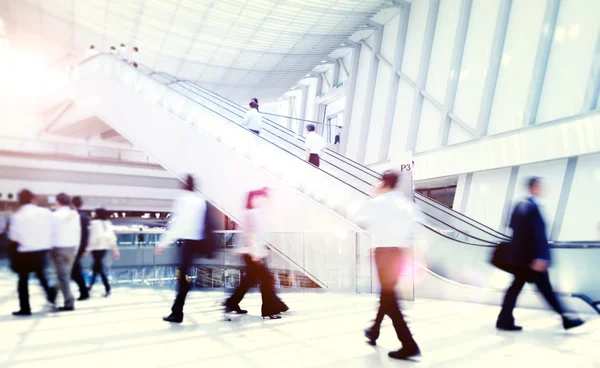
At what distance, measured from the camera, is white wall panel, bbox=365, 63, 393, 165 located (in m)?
21.0

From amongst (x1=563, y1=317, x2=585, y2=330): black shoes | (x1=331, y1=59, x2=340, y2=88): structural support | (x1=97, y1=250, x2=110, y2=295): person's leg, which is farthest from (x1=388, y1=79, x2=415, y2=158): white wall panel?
(x1=563, y1=317, x2=585, y2=330): black shoes

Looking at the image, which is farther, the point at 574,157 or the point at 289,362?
the point at 574,157

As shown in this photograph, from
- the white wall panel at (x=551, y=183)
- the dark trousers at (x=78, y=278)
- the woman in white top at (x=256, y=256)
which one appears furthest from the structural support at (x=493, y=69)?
the dark trousers at (x=78, y=278)

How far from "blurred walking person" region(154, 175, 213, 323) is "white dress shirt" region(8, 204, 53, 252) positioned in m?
1.65

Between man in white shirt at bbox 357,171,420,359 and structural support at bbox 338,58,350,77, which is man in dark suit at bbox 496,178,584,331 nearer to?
man in white shirt at bbox 357,171,420,359

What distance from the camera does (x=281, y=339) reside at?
413cm

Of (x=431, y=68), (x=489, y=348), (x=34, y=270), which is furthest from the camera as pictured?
(x=431, y=68)

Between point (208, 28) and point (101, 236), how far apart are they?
1569cm

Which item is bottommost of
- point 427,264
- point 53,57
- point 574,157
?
point 427,264

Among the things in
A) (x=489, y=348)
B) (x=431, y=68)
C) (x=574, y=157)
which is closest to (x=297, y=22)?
(x=431, y=68)

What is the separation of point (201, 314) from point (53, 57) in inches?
958

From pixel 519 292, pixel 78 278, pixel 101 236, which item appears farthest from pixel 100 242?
pixel 519 292

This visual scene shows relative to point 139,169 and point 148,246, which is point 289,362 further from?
point 139,169

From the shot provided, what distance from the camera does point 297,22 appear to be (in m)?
19.9
